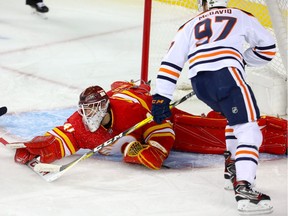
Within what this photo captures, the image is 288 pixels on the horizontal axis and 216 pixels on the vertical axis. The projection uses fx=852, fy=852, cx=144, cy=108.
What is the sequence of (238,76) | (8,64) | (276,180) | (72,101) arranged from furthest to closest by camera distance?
(8,64), (72,101), (276,180), (238,76)

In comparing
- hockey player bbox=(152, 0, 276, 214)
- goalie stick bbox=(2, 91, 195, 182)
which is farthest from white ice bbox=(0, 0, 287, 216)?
hockey player bbox=(152, 0, 276, 214)

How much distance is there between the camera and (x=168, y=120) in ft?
11.8

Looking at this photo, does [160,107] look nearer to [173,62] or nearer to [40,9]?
[173,62]

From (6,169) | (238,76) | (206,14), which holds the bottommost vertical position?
(6,169)

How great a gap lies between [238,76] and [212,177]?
533 mm

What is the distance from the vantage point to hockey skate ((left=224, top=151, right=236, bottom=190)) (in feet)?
10.4

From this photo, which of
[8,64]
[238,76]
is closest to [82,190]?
[238,76]

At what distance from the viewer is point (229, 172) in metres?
3.19

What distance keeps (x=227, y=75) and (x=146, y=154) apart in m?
0.55

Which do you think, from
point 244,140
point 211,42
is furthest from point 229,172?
point 211,42

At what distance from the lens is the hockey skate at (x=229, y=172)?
125 inches

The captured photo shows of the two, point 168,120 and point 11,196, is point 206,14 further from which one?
point 11,196

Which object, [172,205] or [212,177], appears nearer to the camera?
[172,205]

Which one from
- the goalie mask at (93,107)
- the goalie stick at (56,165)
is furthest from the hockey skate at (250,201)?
the goalie mask at (93,107)
